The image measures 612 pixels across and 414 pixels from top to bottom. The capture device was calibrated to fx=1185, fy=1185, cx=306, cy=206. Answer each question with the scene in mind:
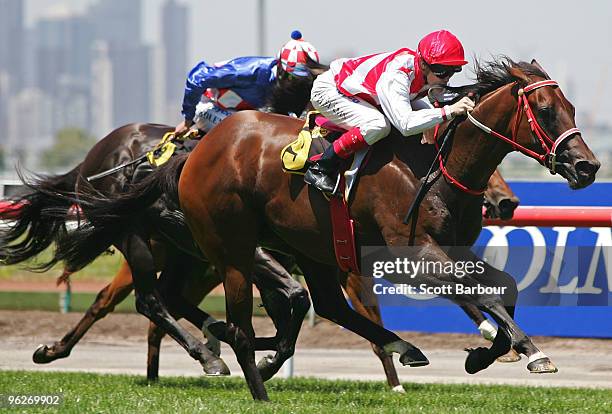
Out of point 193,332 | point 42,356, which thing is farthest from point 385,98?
point 193,332

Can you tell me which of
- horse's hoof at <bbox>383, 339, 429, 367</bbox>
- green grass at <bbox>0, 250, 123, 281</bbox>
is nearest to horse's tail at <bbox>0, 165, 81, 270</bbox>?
horse's hoof at <bbox>383, 339, 429, 367</bbox>

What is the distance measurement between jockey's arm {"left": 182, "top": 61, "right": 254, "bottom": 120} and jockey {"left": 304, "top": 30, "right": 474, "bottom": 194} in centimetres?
167

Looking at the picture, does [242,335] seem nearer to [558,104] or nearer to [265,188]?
[265,188]

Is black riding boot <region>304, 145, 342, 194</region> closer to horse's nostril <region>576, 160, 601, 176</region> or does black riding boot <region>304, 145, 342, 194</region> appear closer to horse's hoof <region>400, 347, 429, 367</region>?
horse's hoof <region>400, 347, 429, 367</region>

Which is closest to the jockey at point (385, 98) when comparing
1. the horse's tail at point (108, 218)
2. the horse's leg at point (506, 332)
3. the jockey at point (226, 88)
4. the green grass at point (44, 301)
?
the horse's leg at point (506, 332)

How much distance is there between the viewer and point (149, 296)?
7219 millimetres

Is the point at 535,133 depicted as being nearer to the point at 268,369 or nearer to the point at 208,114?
the point at 268,369

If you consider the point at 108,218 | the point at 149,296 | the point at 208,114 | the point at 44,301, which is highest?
the point at 208,114

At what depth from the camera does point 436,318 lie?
9.22m

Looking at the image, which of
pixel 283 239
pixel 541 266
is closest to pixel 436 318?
pixel 541 266

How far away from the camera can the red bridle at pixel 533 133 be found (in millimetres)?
5402

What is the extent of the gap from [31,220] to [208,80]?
1.46 meters

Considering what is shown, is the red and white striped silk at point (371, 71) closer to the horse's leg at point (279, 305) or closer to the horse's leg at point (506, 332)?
the horse's leg at point (506, 332)

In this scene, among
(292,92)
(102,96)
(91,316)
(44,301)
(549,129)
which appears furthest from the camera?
(102,96)
